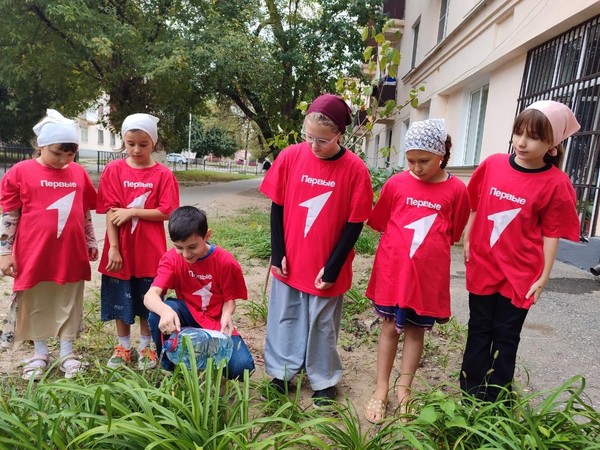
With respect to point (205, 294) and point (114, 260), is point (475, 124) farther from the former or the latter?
point (114, 260)

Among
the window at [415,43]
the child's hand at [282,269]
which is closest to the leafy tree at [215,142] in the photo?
the window at [415,43]

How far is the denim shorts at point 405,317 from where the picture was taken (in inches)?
85.7

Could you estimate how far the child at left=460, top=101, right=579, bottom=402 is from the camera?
2004 millimetres

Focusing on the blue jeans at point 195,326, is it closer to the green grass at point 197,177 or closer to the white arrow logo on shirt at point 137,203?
the white arrow logo on shirt at point 137,203

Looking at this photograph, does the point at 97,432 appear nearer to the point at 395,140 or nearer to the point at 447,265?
the point at 447,265

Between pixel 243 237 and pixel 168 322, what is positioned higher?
pixel 168 322

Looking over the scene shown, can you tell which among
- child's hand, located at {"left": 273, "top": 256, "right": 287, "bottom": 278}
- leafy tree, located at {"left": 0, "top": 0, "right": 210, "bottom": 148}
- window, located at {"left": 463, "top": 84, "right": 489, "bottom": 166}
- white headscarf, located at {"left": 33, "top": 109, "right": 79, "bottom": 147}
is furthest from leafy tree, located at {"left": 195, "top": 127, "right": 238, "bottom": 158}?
child's hand, located at {"left": 273, "top": 256, "right": 287, "bottom": 278}

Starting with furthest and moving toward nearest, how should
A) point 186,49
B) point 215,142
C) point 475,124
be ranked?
1. point 215,142
2. point 186,49
3. point 475,124

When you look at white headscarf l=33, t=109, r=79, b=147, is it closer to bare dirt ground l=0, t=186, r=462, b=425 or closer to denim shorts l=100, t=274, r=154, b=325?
denim shorts l=100, t=274, r=154, b=325

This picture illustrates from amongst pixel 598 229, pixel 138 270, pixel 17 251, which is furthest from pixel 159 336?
pixel 598 229

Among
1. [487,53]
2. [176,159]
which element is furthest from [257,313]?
[176,159]

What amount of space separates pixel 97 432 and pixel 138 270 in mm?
1210

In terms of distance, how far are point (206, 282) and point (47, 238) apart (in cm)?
92

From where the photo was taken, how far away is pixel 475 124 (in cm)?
866
